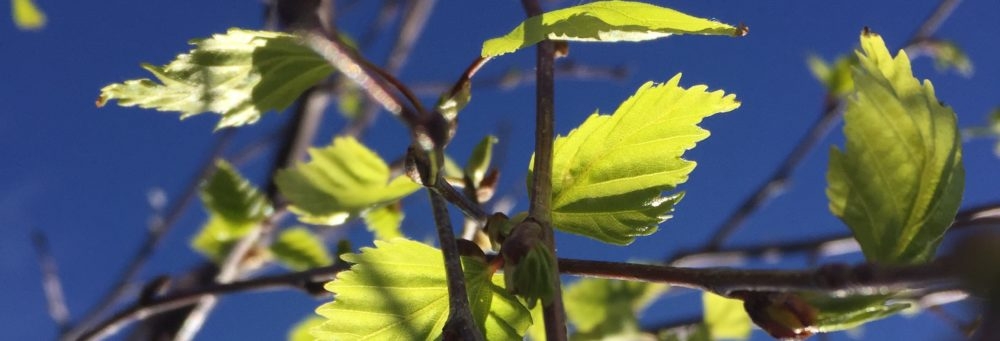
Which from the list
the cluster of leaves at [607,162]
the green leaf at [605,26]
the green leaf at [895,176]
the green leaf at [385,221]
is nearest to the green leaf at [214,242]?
the green leaf at [385,221]

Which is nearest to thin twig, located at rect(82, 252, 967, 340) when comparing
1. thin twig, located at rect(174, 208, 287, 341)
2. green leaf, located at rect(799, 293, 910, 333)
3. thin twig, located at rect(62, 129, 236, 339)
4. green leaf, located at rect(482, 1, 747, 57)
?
green leaf, located at rect(799, 293, 910, 333)

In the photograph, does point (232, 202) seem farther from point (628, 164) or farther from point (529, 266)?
point (529, 266)

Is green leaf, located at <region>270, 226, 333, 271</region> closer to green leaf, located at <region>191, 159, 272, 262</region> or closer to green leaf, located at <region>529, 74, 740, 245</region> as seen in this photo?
green leaf, located at <region>191, 159, 272, 262</region>

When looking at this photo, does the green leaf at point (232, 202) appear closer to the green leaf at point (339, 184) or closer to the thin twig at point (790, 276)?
the green leaf at point (339, 184)

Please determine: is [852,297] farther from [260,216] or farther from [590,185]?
[260,216]

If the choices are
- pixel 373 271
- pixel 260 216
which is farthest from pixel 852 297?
pixel 260 216
